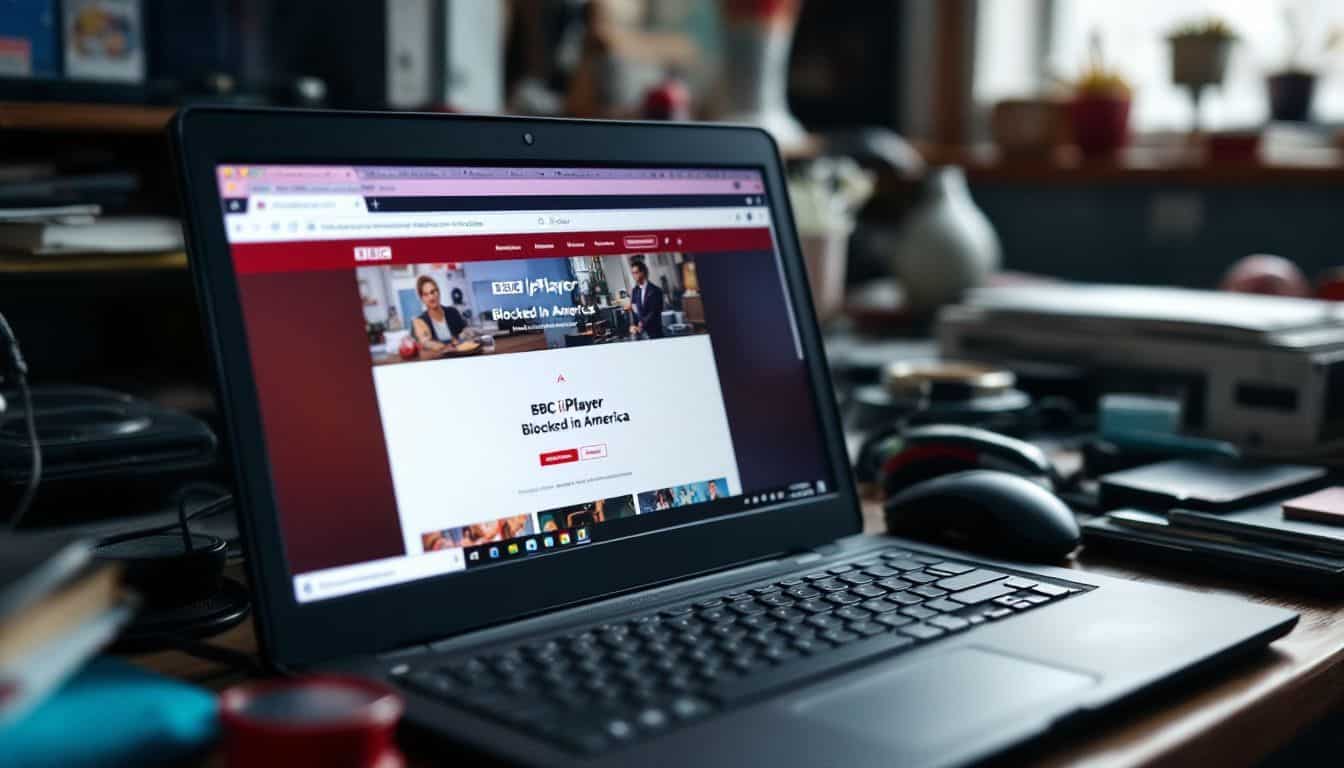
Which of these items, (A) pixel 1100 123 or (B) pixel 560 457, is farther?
(A) pixel 1100 123

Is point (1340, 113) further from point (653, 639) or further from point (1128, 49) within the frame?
point (653, 639)

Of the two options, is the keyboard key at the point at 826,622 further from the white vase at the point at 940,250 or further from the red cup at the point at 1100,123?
the red cup at the point at 1100,123

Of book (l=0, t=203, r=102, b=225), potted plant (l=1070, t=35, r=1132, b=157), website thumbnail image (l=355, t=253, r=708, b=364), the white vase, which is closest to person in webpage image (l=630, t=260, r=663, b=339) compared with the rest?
website thumbnail image (l=355, t=253, r=708, b=364)

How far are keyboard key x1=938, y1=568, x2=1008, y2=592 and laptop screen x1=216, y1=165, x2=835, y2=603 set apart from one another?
118 millimetres

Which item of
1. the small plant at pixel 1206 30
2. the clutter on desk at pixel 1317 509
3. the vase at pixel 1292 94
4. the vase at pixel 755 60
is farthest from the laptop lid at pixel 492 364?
the vase at pixel 1292 94

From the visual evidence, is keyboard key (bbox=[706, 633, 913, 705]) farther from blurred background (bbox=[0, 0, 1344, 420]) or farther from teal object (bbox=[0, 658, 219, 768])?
blurred background (bbox=[0, 0, 1344, 420])

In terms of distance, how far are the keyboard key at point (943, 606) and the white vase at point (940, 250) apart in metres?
1.24

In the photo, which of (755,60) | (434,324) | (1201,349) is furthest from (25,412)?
(755,60)

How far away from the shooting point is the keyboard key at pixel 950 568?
30.1 inches

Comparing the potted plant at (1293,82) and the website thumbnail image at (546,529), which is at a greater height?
the potted plant at (1293,82)

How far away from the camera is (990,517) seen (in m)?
0.82

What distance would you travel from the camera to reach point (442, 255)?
27.1 inches

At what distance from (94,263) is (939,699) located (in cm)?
98

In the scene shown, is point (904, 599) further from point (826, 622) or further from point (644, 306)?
point (644, 306)
